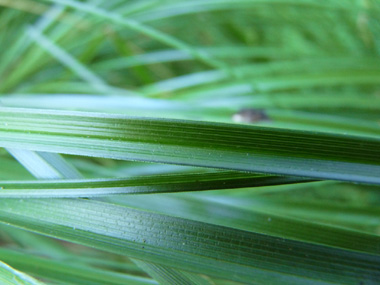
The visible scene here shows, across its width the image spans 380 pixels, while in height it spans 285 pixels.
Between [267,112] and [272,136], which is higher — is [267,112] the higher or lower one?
the higher one

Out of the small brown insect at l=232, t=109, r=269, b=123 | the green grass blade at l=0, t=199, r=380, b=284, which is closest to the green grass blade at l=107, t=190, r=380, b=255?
the green grass blade at l=0, t=199, r=380, b=284

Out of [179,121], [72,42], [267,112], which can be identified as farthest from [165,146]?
[72,42]

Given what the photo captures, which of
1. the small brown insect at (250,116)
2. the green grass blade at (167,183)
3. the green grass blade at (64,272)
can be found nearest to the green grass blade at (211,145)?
the green grass blade at (167,183)

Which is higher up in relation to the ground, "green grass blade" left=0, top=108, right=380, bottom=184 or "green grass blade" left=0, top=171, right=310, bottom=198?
"green grass blade" left=0, top=108, right=380, bottom=184

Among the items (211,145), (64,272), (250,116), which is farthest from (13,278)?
(250,116)

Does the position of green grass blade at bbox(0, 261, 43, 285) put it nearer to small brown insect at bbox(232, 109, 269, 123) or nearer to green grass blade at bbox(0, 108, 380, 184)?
green grass blade at bbox(0, 108, 380, 184)

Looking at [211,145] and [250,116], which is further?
[250,116]

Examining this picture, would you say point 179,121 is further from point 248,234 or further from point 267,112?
point 267,112

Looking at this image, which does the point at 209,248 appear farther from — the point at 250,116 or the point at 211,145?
the point at 250,116

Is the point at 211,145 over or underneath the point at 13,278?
over
